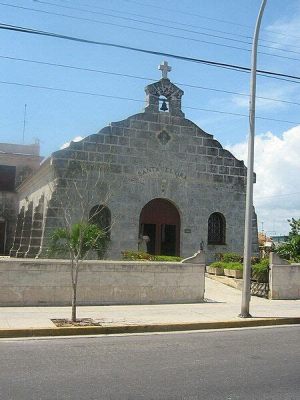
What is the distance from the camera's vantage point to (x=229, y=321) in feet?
39.3

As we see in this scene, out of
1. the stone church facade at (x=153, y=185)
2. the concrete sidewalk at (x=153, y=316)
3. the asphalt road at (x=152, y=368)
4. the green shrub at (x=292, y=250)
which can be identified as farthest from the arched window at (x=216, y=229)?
the asphalt road at (x=152, y=368)

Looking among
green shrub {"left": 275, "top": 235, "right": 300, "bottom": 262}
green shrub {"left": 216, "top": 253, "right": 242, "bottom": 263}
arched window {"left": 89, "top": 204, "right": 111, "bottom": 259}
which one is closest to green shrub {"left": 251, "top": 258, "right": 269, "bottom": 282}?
green shrub {"left": 275, "top": 235, "right": 300, "bottom": 262}

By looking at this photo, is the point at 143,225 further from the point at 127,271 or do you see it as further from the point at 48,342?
the point at 48,342

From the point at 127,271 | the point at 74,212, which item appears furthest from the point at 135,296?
the point at 74,212

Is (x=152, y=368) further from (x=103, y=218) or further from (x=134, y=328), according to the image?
(x=103, y=218)

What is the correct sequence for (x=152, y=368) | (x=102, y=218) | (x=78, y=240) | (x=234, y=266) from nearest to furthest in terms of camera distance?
(x=152, y=368), (x=78, y=240), (x=234, y=266), (x=102, y=218)

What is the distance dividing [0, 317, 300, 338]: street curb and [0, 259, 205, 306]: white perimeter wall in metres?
3.29

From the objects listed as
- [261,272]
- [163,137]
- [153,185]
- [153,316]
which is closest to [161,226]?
[153,185]

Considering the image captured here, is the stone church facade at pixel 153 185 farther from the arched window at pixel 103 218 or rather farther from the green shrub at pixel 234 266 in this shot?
the green shrub at pixel 234 266

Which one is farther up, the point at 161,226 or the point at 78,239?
the point at 161,226

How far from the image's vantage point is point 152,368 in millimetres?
7328

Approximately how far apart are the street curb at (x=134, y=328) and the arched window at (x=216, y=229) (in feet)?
36.9

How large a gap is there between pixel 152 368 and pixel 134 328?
3415 millimetres

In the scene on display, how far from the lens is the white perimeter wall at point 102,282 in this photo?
1338 centimetres
